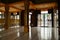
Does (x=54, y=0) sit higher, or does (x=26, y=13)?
(x=54, y=0)

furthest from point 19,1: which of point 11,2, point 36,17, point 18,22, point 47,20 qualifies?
point 18,22

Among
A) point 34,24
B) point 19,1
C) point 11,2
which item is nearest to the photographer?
point 19,1

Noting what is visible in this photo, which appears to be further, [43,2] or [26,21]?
[43,2]

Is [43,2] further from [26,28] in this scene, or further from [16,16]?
[16,16]

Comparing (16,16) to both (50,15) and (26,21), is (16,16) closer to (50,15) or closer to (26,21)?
(50,15)

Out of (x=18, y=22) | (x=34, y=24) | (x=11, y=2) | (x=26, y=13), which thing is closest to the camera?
(x=26, y=13)

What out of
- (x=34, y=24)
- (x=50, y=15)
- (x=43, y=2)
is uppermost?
(x=43, y=2)

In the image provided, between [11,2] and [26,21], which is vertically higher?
[11,2]

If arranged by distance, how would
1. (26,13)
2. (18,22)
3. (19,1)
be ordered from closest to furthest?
1. (26,13)
2. (19,1)
3. (18,22)

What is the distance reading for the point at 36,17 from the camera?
21.7 meters

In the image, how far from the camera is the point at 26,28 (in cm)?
1160

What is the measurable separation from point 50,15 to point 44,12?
1.25 metres

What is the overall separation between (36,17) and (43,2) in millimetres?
8316

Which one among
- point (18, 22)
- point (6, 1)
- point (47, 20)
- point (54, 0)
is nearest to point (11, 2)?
point (6, 1)
